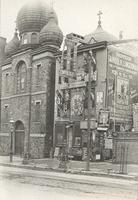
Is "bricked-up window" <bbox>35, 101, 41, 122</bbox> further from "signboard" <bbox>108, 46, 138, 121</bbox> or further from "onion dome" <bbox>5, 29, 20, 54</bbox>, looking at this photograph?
"onion dome" <bbox>5, 29, 20, 54</bbox>

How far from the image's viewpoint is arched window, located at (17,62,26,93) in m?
32.1

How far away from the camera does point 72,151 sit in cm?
2644

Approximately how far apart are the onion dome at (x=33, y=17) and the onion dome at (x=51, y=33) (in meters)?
0.80

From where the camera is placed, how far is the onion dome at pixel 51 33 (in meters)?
30.7

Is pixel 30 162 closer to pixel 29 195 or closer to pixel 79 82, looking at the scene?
pixel 79 82

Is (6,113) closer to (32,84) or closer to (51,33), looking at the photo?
(32,84)

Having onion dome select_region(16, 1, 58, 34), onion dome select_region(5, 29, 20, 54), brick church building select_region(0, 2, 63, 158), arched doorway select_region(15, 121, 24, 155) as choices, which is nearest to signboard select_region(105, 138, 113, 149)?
brick church building select_region(0, 2, 63, 158)

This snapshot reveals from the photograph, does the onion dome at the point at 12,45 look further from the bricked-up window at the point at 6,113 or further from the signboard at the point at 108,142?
the signboard at the point at 108,142

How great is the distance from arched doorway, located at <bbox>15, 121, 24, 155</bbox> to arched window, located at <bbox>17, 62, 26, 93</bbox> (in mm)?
2785

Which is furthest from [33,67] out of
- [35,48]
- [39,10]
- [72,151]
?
[72,151]

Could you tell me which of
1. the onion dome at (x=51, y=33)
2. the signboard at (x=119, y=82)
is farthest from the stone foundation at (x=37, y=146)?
the onion dome at (x=51, y=33)

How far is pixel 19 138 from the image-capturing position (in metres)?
32.2

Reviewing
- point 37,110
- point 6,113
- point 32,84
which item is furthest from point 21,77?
point 6,113

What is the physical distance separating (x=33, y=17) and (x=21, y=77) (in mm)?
4918
